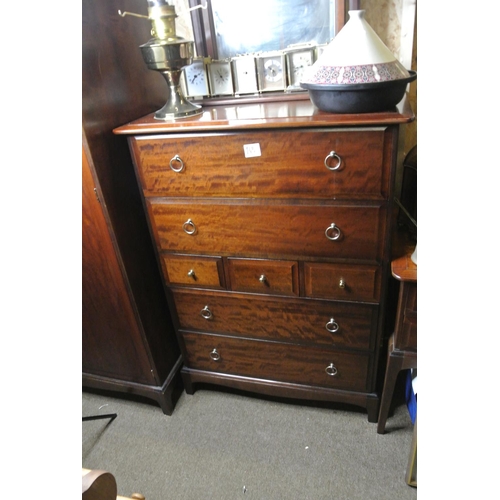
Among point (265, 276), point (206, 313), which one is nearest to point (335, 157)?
point (265, 276)

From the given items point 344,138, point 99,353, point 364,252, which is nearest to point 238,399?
point 99,353

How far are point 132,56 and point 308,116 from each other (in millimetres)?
686

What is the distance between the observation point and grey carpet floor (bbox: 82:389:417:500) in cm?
134

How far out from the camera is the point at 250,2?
1.37 metres

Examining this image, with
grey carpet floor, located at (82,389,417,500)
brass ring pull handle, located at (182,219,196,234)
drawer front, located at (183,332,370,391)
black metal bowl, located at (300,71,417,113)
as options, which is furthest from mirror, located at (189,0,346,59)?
grey carpet floor, located at (82,389,417,500)

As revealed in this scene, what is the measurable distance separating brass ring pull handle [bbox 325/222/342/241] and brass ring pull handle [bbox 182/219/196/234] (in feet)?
1.45

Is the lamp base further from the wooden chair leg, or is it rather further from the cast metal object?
the wooden chair leg

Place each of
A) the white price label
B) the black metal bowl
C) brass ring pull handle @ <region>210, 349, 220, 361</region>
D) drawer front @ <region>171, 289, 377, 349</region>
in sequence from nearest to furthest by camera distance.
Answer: the black metal bowl → the white price label → drawer front @ <region>171, 289, 377, 349</region> → brass ring pull handle @ <region>210, 349, 220, 361</region>

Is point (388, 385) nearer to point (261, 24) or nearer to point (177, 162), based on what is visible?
point (177, 162)

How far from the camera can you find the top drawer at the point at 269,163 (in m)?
1.04

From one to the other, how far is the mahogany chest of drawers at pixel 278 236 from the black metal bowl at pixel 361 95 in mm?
31

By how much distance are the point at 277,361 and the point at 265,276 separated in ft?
1.30

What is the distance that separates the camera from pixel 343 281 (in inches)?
48.9
